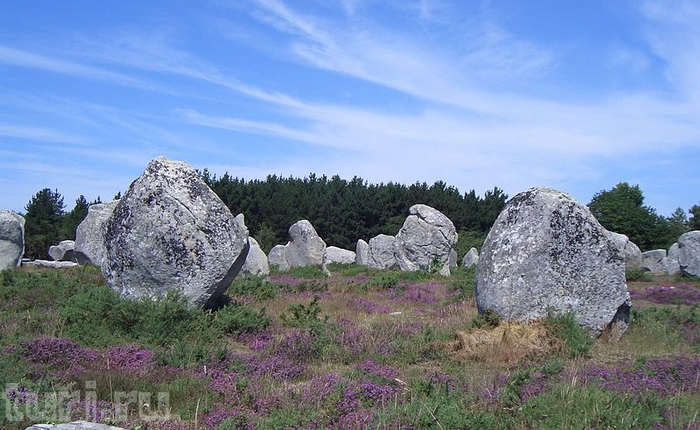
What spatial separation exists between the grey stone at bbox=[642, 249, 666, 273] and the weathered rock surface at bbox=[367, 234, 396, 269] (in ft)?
53.3

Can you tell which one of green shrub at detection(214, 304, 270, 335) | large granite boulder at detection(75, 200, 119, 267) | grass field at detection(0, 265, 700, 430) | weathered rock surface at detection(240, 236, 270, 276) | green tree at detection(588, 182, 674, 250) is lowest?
grass field at detection(0, 265, 700, 430)

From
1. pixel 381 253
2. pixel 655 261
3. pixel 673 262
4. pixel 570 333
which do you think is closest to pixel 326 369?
pixel 570 333

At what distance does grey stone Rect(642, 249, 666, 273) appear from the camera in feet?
136

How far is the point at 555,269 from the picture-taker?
Answer: 11445 millimetres

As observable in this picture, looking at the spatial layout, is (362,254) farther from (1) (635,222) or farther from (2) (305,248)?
(1) (635,222)

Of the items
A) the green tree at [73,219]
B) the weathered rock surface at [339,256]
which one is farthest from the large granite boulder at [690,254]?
the green tree at [73,219]

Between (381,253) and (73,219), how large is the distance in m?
26.7

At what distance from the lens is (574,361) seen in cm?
931

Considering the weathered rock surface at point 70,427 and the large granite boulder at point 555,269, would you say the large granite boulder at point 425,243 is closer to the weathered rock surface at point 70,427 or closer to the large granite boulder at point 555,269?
the large granite boulder at point 555,269

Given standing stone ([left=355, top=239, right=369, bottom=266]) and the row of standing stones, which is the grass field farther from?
standing stone ([left=355, top=239, right=369, bottom=266])

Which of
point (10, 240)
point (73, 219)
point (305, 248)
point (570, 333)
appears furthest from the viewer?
point (73, 219)

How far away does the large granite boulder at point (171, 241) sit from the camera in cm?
1191

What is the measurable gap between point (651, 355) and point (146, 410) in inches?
286

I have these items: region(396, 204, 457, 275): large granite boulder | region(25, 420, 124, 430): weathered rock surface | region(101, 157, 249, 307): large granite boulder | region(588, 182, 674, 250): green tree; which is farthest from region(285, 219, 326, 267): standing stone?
region(588, 182, 674, 250): green tree
